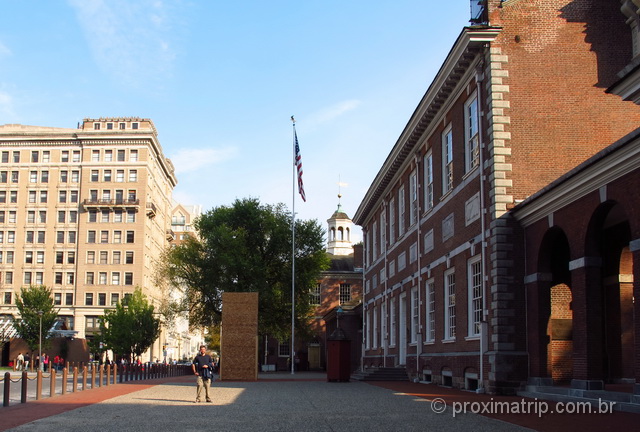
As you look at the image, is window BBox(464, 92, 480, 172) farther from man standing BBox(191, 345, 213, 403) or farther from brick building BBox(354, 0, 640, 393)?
man standing BBox(191, 345, 213, 403)

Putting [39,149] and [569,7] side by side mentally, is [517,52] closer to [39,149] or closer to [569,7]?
[569,7]

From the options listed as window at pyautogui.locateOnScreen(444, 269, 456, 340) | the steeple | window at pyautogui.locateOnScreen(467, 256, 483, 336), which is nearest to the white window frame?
window at pyautogui.locateOnScreen(444, 269, 456, 340)

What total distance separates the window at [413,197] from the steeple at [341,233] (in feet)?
198

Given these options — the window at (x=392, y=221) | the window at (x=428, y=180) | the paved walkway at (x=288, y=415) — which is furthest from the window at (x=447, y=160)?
the window at (x=392, y=221)

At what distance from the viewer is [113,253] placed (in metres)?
93.8

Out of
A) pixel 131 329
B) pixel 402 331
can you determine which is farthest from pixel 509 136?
pixel 131 329

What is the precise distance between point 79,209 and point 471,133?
259ft

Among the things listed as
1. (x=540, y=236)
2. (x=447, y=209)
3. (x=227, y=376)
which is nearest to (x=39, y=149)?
(x=227, y=376)

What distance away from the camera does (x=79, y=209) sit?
9419 cm

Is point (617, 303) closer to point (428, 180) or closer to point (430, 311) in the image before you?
point (430, 311)

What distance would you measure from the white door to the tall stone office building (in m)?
63.5

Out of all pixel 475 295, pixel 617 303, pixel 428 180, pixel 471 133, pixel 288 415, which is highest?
pixel 471 133

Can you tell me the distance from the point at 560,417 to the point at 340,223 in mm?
83034

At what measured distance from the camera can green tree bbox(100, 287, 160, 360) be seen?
71000mm
